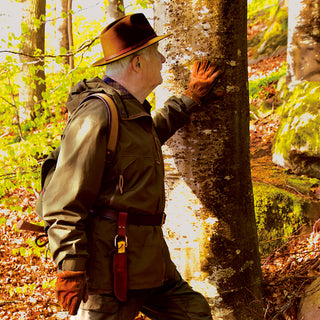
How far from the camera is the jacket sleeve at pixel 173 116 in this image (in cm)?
315

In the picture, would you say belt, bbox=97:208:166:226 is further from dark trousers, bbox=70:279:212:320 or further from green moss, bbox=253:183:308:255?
green moss, bbox=253:183:308:255

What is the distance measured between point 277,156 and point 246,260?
3.89m

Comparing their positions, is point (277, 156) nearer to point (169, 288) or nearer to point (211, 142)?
point (211, 142)

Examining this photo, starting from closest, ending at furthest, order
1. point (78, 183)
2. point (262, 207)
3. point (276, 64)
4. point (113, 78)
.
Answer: point (78, 183), point (113, 78), point (262, 207), point (276, 64)

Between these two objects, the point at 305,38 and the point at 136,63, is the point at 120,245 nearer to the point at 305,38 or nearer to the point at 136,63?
the point at 136,63

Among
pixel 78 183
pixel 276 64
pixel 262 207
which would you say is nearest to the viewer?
pixel 78 183

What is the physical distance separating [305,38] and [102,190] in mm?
6809

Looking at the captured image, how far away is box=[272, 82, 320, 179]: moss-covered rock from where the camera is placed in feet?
21.1

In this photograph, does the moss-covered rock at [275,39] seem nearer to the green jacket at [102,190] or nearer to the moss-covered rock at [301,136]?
the moss-covered rock at [301,136]

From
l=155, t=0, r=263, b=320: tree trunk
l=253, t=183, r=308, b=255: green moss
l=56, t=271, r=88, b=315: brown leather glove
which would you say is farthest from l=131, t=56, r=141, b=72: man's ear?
l=253, t=183, r=308, b=255: green moss

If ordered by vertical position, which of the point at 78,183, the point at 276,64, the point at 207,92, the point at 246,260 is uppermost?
the point at 276,64

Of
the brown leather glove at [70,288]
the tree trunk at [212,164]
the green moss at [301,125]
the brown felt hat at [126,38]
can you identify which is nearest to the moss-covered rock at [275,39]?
the green moss at [301,125]

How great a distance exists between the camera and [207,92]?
3.15 metres

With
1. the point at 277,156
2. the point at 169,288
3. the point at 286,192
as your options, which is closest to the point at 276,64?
the point at 277,156
